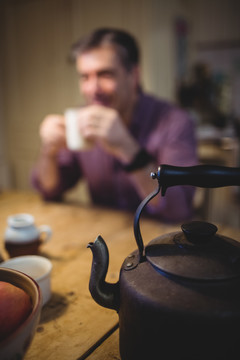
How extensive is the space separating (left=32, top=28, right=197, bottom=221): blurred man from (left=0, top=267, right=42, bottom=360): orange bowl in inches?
32.7

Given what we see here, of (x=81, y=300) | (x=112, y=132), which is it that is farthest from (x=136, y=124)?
(x=81, y=300)

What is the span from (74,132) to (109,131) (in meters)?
0.17

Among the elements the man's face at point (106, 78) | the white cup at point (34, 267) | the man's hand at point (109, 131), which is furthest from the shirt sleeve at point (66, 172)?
the white cup at point (34, 267)

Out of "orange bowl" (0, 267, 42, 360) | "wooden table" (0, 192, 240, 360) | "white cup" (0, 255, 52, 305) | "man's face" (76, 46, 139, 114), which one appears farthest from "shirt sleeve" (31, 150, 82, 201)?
"orange bowl" (0, 267, 42, 360)

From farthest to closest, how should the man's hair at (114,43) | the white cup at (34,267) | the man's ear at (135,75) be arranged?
the man's ear at (135,75) → the man's hair at (114,43) → the white cup at (34,267)

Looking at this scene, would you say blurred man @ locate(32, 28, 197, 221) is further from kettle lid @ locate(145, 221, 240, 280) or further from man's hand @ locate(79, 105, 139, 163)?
kettle lid @ locate(145, 221, 240, 280)

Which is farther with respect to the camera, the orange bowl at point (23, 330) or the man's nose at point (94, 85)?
the man's nose at point (94, 85)

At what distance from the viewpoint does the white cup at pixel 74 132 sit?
1.25 metres

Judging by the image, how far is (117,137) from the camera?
1.39 metres

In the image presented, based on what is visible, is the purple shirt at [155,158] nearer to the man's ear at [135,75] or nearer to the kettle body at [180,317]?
the man's ear at [135,75]

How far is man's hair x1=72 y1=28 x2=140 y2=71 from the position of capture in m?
1.60

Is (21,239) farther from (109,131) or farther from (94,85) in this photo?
(94,85)

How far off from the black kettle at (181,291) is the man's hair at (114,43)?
1.30 metres

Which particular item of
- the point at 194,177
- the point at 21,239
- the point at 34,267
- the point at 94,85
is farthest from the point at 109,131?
the point at 194,177
